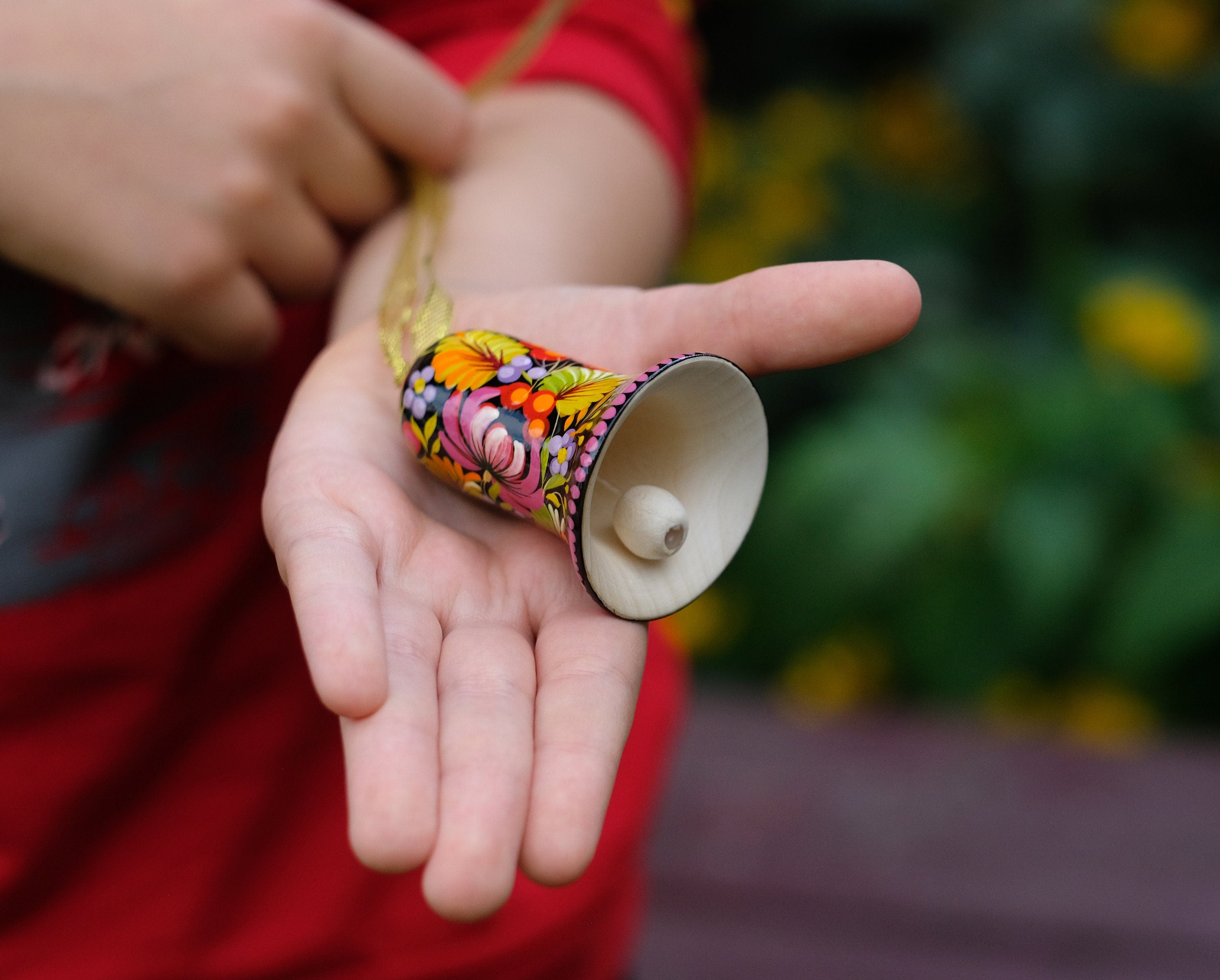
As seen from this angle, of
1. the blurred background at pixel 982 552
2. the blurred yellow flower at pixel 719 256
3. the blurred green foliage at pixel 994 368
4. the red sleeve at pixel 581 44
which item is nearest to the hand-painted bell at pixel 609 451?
the red sleeve at pixel 581 44

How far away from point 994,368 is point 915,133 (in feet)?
2.22

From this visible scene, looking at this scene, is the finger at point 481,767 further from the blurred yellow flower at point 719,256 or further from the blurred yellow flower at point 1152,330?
the blurred yellow flower at point 719,256

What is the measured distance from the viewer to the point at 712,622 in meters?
1.92

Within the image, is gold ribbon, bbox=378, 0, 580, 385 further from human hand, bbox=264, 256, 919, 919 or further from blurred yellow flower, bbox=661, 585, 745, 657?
blurred yellow flower, bbox=661, 585, 745, 657

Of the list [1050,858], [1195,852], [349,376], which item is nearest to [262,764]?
[349,376]

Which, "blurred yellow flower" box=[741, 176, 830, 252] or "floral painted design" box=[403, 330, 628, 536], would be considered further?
"blurred yellow flower" box=[741, 176, 830, 252]

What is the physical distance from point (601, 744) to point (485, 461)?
0.67ft

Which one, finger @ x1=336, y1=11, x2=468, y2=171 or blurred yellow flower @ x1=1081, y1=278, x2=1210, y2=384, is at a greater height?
finger @ x1=336, y1=11, x2=468, y2=171

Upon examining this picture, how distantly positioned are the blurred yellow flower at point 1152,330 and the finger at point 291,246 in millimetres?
1276

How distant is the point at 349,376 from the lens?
0.73m

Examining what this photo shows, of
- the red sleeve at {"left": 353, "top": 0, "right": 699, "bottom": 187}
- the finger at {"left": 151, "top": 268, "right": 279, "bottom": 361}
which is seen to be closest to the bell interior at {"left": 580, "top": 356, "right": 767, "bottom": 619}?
the finger at {"left": 151, "top": 268, "right": 279, "bottom": 361}

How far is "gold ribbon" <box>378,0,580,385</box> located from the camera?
2.43ft

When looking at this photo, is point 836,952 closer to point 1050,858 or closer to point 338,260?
point 1050,858

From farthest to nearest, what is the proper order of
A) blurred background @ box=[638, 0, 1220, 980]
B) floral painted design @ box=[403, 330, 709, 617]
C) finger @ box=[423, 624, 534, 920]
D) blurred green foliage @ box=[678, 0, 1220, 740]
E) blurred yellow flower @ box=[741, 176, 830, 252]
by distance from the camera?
blurred yellow flower @ box=[741, 176, 830, 252], blurred green foliage @ box=[678, 0, 1220, 740], blurred background @ box=[638, 0, 1220, 980], floral painted design @ box=[403, 330, 709, 617], finger @ box=[423, 624, 534, 920]
